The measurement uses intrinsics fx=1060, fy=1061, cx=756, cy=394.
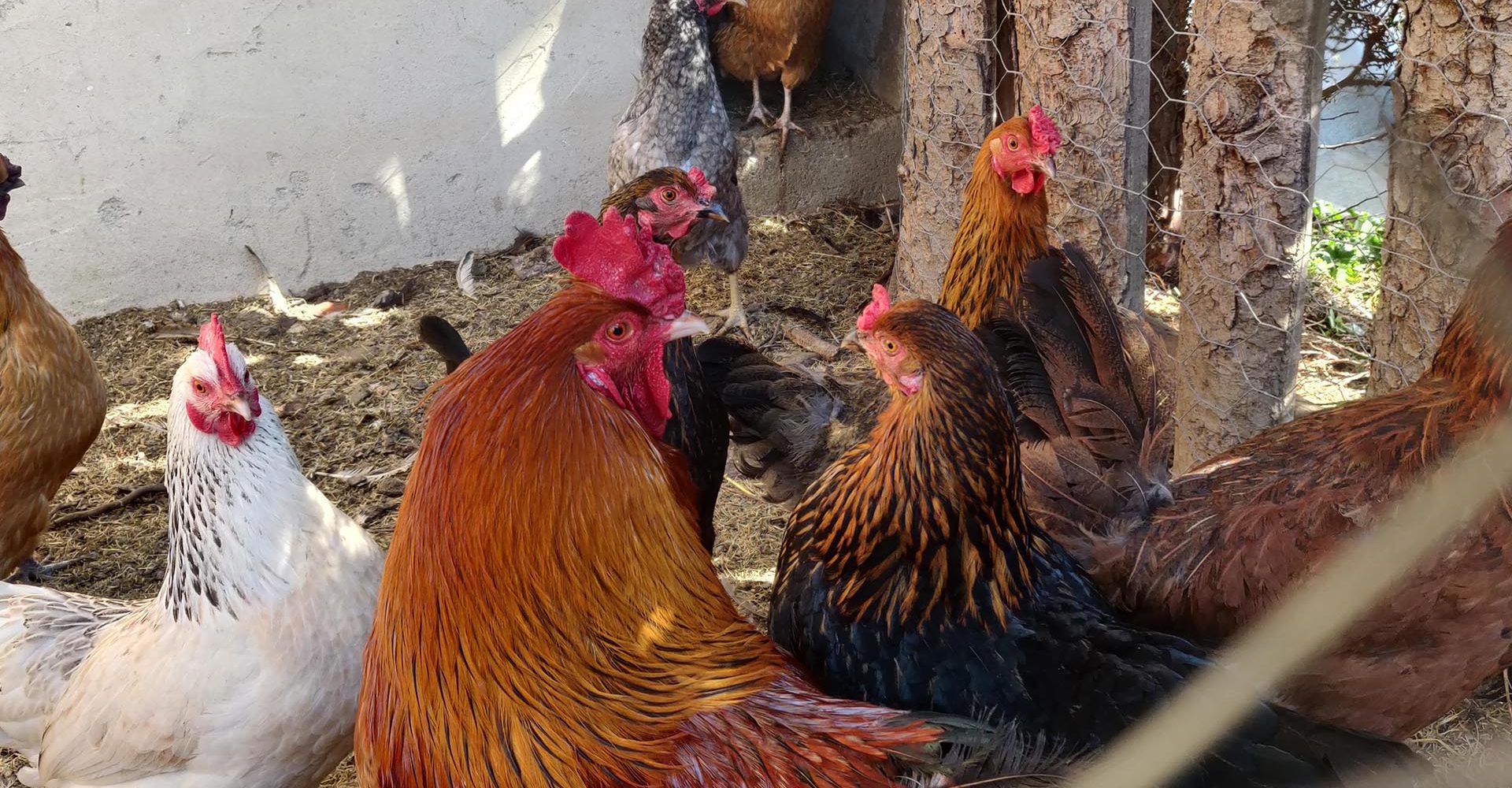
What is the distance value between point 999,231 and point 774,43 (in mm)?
3538

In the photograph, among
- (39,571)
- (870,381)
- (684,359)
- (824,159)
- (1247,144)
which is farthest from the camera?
(824,159)

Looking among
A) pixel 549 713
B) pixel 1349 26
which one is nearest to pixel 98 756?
pixel 549 713

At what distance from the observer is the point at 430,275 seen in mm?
6176

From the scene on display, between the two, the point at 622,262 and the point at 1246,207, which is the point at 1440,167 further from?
the point at 622,262

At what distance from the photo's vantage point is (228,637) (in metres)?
2.58

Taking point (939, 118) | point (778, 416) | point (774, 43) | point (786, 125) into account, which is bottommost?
point (778, 416)

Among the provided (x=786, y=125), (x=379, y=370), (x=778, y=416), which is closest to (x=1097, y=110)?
(x=778, y=416)

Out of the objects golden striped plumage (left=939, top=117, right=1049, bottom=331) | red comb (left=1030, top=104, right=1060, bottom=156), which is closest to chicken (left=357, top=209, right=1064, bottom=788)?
golden striped plumage (left=939, top=117, right=1049, bottom=331)

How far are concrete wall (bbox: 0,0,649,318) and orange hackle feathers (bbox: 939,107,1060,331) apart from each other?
3382 millimetres

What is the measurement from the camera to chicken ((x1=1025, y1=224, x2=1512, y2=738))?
2.42m

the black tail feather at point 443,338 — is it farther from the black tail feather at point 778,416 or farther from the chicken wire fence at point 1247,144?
the chicken wire fence at point 1247,144

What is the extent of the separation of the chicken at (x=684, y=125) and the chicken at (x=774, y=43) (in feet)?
2.34

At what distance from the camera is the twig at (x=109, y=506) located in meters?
4.37

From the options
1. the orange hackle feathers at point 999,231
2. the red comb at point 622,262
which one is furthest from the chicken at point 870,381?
the red comb at point 622,262
